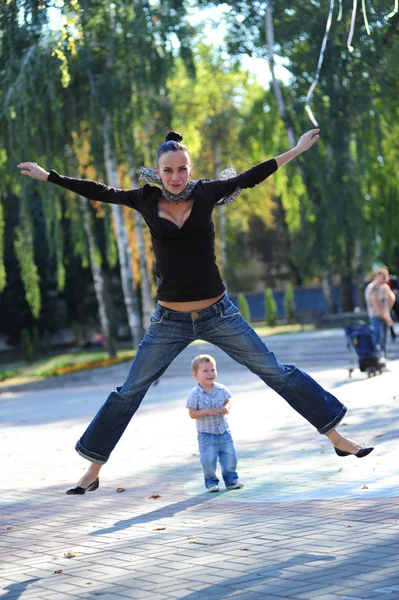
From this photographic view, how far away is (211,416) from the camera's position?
354 inches

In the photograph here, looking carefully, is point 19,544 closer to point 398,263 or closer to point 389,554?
point 389,554

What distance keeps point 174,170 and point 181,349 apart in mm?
1002

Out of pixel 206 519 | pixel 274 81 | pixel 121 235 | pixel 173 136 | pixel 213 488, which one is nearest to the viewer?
pixel 173 136

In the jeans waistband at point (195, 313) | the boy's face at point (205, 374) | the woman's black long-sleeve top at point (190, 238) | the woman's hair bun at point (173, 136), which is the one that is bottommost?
the boy's face at point (205, 374)

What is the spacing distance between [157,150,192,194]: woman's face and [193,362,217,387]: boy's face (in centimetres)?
290

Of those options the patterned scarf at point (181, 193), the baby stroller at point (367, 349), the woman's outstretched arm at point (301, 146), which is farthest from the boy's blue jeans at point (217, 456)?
the baby stroller at point (367, 349)

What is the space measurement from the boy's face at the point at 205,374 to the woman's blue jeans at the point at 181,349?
245cm

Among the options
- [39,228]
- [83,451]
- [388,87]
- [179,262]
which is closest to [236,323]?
[179,262]

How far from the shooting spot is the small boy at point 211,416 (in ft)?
29.2

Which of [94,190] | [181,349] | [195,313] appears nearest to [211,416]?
[181,349]

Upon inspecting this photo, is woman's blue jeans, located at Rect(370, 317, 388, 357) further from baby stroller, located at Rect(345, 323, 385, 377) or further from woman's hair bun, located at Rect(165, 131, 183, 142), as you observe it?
woman's hair bun, located at Rect(165, 131, 183, 142)

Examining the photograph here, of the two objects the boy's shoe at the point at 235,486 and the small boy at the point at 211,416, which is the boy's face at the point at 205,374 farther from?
the boy's shoe at the point at 235,486

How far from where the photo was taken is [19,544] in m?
7.03

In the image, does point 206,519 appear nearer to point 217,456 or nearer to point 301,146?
point 217,456
